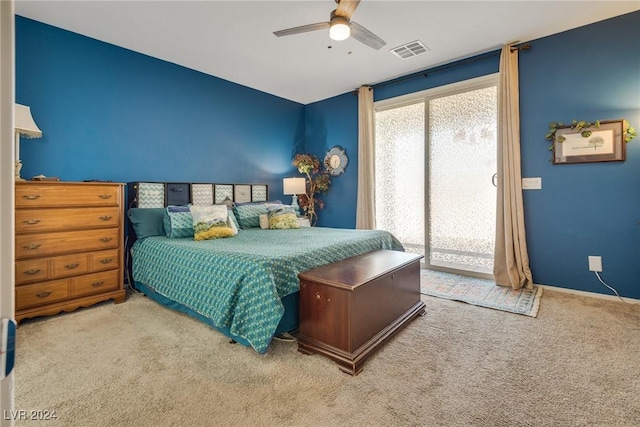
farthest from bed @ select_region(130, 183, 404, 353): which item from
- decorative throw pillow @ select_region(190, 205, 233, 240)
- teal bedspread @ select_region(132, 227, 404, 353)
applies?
decorative throw pillow @ select_region(190, 205, 233, 240)

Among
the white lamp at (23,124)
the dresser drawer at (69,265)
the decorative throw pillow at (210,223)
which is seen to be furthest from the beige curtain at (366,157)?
the white lamp at (23,124)

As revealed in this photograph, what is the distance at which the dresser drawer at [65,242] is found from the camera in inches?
95.3

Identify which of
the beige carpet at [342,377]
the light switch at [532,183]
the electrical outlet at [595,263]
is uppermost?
the light switch at [532,183]

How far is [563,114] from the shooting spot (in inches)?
125

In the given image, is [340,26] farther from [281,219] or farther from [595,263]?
[595,263]

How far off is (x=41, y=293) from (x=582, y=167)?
17.3 feet

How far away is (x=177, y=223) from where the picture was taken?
10.3 ft

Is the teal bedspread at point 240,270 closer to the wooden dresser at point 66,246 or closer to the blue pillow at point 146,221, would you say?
the blue pillow at point 146,221

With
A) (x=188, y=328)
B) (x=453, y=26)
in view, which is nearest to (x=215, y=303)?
(x=188, y=328)

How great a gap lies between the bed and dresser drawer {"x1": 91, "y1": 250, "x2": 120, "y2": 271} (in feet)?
0.65

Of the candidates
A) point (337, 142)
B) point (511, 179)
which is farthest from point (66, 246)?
point (511, 179)

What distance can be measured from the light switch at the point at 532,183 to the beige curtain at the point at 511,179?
0.33ft

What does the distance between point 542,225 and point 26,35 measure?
563 cm

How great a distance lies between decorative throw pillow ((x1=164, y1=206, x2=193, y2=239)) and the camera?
3.12 metres
